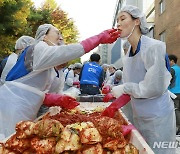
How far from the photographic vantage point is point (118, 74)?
8328 millimetres

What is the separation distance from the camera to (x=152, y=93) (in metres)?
2.70

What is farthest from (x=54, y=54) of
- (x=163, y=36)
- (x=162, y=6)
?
(x=162, y=6)

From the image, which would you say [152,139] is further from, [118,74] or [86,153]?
[118,74]

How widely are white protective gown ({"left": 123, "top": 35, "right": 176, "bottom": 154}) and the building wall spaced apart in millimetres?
11105

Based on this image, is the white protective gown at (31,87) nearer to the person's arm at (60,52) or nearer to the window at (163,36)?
the person's arm at (60,52)

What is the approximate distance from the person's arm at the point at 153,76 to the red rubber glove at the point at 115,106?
12 centimetres

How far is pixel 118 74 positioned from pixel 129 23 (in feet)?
17.5

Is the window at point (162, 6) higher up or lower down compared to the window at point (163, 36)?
higher up

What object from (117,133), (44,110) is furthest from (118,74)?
(117,133)

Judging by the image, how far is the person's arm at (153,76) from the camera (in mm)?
2664

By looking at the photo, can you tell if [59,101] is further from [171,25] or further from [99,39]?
[171,25]

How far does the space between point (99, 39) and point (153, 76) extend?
1.93 ft

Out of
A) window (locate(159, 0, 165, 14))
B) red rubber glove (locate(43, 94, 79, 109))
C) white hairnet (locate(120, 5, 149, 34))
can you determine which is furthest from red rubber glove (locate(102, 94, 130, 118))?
window (locate(159, 0, 165, 14))

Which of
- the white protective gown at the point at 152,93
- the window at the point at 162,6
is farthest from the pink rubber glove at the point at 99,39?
the window at the point at 162,6
